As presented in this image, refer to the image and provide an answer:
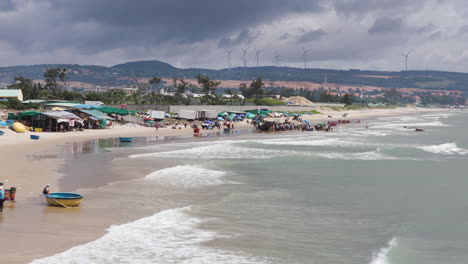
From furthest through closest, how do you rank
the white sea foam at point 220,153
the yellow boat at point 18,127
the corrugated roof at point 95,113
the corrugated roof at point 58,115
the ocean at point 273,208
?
1. the corrugated roof at point 95,113
2. the corrugated roof at point 58,115
3. the yellow boat at point 18,127
4. the white sea foam at point 220,153
5. the ocean at point 273,208

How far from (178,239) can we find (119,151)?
82.7ft

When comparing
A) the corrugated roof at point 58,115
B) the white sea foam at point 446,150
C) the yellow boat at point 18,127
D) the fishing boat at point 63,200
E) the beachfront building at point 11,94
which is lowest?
the white sea foam at point 446,150

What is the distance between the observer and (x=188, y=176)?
1094 inches

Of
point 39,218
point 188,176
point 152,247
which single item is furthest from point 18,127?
point 152,247

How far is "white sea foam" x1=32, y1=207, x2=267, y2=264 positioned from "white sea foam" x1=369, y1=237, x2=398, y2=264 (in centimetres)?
340

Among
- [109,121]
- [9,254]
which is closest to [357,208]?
[9,254]

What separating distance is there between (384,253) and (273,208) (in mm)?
6357

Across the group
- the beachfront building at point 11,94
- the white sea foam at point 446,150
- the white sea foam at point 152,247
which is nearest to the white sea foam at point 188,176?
the white sea foam at point 152,247

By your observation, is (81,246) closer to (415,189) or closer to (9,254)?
(9,254)

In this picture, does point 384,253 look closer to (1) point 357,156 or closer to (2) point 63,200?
(2) point 63,200

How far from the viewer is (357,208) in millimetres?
20938

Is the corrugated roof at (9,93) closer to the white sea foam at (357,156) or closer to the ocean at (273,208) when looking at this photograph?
the ocean at (273,208)

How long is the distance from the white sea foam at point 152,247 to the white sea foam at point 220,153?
20.0 m

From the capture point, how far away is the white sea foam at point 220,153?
124 feet
